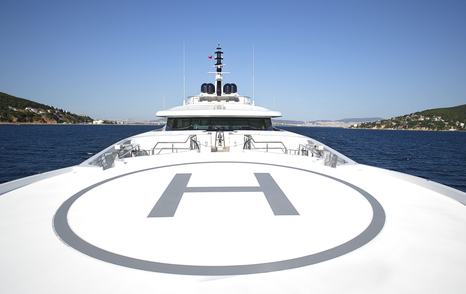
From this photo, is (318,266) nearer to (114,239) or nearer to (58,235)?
(114,239)

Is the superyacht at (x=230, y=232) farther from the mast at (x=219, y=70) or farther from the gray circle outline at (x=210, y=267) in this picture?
the mast at (x=219, y=70)

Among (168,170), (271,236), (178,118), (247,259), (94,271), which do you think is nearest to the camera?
(94,271)

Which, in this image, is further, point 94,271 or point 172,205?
point 172,205

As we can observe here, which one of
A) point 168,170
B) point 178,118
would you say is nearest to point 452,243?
point 168,170

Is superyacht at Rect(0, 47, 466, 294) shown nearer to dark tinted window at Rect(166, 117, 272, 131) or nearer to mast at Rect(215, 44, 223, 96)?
dark tinted window at Rect(166, 117, 272, 131)

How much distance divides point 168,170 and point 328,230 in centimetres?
428

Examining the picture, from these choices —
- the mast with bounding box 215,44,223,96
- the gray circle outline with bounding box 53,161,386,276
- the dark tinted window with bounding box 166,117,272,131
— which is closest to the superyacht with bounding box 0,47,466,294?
the gray circle outline with bounding box 53,161,386,276

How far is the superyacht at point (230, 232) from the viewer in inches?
95.7

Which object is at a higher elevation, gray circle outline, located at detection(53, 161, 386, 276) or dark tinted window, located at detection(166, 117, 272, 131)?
dark tinted window, located at detection(166, 117, 272, 131)

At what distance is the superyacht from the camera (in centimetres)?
243

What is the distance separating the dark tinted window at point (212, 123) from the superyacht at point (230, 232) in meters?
8.33

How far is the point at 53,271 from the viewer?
258 centimetres

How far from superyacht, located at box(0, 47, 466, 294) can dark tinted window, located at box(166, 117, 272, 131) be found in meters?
8.33

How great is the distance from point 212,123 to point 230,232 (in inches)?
471
